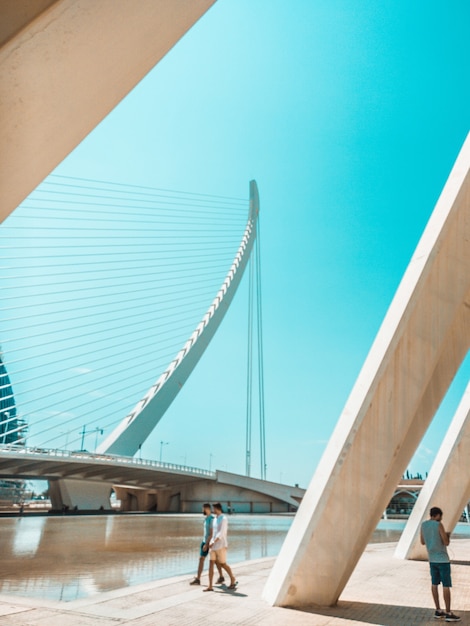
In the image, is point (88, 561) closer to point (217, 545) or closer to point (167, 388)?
point (217, 545)

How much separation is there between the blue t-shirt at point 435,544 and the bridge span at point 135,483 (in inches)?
1073

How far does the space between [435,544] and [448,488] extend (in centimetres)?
544

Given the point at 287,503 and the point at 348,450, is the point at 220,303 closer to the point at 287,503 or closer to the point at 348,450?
the point at 287,503

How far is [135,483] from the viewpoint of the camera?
44.1 metres

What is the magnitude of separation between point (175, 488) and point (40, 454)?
2323 cm

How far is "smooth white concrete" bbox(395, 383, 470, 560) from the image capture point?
32.0ft

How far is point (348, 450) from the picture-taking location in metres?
5.09

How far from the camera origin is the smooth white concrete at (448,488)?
974cm

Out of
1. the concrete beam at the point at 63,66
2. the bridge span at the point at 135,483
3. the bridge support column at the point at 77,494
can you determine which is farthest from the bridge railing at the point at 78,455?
the concrete beam at the point at 63,66

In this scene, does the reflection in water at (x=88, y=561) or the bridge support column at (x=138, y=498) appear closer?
the reflection in water at (x=88, y=561)

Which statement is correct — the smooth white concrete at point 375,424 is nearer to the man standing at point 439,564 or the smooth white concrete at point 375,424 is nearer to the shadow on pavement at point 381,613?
the shadow on pavement at point 381,613

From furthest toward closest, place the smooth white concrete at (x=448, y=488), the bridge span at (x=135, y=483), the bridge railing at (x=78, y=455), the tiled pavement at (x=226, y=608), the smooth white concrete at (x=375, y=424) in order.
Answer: the bridge span at (x=135, y=483), the bridge railing at (x=78, y=455), the smooth white concrete at (x=448, y=488), the smooth white concrete at (x=375, y=424), the tiled pavement at (x=226, y=608)

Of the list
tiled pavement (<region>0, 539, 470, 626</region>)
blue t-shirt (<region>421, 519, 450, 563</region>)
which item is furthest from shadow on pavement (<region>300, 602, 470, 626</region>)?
blue t-shirt (<region>421, 519, 450, 563</region>)

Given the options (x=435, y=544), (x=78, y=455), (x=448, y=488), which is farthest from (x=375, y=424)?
(x=78, y=455)
